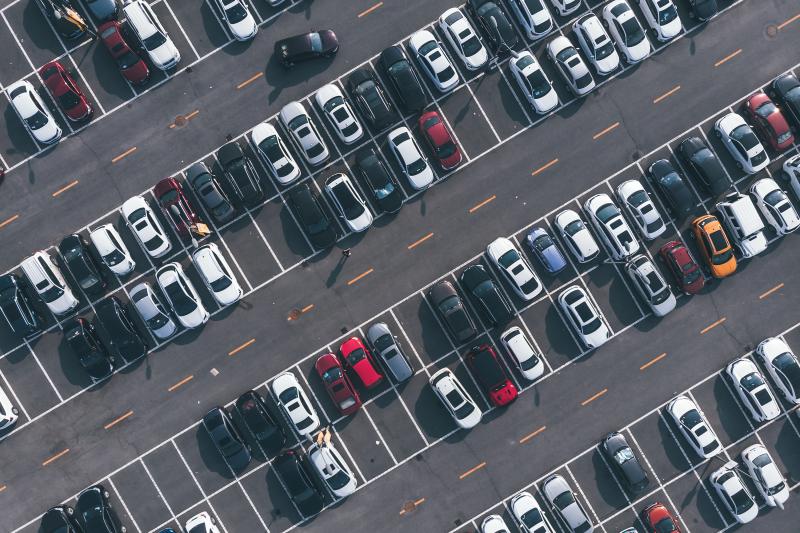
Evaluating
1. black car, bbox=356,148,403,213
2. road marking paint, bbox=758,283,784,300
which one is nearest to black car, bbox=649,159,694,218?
road marking paint, bbox=758,283,784,300

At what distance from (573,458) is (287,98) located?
3243cm

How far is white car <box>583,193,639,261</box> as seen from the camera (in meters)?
48.7

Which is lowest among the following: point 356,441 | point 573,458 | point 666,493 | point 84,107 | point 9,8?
point 666,493

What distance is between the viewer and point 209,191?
47.8m

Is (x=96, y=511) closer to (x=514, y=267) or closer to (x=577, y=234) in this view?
(x=514, y=267)

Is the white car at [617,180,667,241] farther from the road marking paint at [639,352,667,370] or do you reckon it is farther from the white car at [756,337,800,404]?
the white car at [756,337,800,404]

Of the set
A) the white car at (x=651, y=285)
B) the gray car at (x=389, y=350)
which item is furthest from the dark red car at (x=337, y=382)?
the white car at (x=651, y=285)

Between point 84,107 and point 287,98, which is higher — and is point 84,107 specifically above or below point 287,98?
above

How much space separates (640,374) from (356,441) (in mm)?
20694

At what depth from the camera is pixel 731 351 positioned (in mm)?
50500

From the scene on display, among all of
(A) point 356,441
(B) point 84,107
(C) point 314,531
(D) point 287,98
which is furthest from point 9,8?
(C) point 314,531

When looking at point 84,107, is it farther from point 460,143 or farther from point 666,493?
point 666,493

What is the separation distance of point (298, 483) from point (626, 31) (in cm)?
3846

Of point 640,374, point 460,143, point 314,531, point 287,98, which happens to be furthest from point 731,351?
point 287,98
